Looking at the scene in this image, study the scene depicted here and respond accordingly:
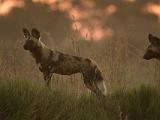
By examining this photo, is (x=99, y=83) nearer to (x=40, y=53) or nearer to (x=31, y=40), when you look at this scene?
(x=40, y=53)

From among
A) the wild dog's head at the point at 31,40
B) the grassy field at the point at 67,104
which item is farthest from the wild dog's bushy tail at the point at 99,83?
the wild dog's head at the point at 31,40

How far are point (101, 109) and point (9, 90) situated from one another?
1.27 metres

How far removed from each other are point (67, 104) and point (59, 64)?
100cm

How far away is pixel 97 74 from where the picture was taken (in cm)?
639

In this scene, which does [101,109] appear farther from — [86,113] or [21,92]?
[21,92]

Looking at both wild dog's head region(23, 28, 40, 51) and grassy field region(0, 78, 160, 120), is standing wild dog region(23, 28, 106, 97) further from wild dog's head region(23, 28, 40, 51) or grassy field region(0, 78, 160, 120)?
grassy field region(0, 78, 160, 120)

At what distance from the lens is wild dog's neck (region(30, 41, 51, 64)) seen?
6188 millimetres

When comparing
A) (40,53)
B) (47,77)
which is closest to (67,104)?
(47,77)

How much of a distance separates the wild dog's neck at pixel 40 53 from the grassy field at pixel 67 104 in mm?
682

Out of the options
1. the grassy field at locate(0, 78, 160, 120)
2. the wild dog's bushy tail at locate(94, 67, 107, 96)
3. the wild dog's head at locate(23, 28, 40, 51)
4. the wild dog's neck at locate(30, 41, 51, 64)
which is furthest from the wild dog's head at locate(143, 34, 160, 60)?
the wild dog's head at locate(23, 28, 40, 51)

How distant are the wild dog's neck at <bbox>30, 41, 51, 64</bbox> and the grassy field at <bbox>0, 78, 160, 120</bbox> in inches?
26.8

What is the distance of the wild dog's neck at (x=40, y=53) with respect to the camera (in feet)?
20.3

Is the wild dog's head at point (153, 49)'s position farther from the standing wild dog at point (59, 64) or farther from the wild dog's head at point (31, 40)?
the wild dog's head at point (31, 40)

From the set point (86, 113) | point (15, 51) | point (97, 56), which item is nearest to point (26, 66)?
point (15, 51)
